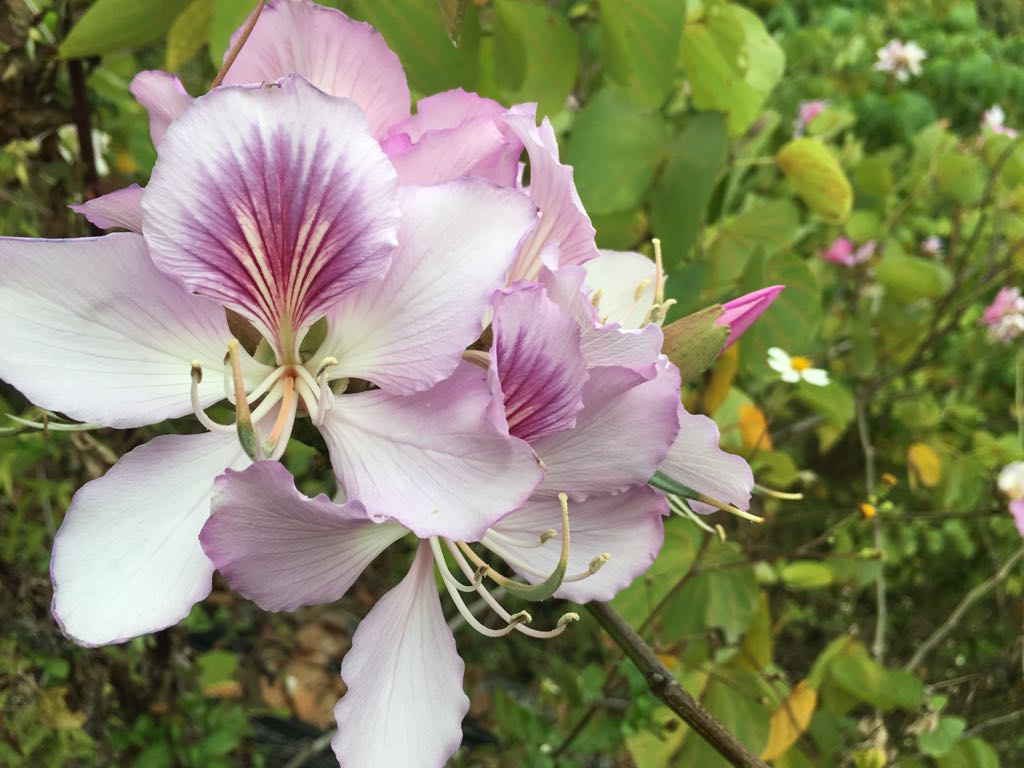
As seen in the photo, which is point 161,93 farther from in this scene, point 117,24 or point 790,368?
point 790,368

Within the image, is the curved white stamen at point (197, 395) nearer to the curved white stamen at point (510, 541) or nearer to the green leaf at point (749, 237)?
the curved white stamen at point (510, 541)

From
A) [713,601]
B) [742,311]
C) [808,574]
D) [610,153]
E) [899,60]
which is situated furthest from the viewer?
[899,60]

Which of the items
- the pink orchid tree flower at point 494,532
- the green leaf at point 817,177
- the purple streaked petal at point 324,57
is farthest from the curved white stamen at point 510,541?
the green leaf at point 817,177

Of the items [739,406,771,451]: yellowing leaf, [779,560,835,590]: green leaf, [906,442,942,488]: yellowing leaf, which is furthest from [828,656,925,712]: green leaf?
[906,442,942,488]: yellowing leaf

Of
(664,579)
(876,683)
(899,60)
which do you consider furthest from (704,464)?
(899,60)

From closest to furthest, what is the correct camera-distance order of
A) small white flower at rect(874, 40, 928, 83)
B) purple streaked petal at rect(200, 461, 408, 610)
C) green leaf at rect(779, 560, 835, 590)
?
1. purple streaked petal at rect(200, 461, 408, 610)
2. green leaf at rect(779, 560, 835, 590)
3. small white flower at rect(874, 40, 928, 83)

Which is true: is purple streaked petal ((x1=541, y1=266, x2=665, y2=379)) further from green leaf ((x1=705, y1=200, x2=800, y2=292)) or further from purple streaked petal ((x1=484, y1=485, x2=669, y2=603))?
green leaf ((x1=705, y1=200, x2=800, y2=292))
